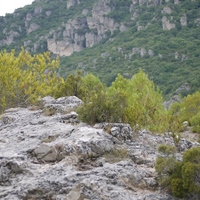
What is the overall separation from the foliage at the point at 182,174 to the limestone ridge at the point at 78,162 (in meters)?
0.19

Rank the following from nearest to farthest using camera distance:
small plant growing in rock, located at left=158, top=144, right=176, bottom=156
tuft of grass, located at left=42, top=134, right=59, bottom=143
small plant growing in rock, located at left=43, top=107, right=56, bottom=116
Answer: small plant growing in rock, located at left=158, top=144, right=176, bottom=156 < tuft of grass, located at left=42, top=134, right=59, bottom=143 < small plant growing in rock, located at left=43, top=107, right=56, bottom=116

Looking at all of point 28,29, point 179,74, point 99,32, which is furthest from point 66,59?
point 179,74

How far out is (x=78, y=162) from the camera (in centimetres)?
604

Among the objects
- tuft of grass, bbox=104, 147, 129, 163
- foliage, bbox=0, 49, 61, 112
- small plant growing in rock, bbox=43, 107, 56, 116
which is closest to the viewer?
tuft of grass, bbox=104, 147, 129, 163

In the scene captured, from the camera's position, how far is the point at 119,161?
6.03m

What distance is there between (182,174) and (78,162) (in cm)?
179

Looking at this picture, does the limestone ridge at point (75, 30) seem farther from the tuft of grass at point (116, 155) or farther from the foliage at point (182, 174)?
the foliage at point (182, 174)

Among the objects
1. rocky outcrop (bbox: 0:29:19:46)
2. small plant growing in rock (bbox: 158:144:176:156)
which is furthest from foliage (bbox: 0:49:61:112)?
rocky outcrop (bbox: 0:29:19:46)

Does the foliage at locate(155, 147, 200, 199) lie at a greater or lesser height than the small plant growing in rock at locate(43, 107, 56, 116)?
lesser

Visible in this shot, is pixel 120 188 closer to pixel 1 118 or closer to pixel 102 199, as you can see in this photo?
pixel 102 199

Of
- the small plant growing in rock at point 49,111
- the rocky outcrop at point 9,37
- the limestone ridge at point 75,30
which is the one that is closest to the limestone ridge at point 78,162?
the small plant growing in rock at point 49,111

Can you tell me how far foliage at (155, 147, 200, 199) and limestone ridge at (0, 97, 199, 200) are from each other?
19cm

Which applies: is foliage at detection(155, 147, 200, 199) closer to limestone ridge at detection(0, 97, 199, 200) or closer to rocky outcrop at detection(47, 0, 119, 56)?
limestone ridge at detection(0, 97, 199, 200)

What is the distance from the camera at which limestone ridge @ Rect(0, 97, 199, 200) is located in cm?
531
